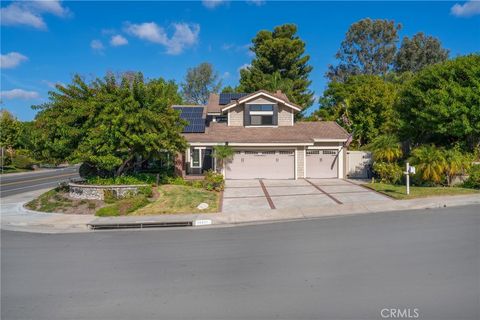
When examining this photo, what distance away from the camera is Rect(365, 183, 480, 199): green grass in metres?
15.1

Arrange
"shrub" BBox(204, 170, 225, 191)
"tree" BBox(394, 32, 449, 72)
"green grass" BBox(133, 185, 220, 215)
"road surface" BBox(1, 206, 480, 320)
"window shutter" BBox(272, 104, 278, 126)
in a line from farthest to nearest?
"tree" BBox(394, 32, 449, 72), "window shutter" BBox(272, 104, 278, 126), "shrub" BBox(204, 170, 225, 191), "green grass" BBox(133, 185, 220, 215), "road surface" BBox(1, 206, 480, 320)

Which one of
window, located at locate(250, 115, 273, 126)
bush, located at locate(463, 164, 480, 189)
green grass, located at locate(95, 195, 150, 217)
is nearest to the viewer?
green grass, located at locate(95, 195, 150, 217)

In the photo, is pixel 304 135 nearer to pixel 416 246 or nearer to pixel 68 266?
pixel 416 246

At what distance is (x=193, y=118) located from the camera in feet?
82.5

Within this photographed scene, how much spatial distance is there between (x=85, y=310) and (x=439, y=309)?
525 cm

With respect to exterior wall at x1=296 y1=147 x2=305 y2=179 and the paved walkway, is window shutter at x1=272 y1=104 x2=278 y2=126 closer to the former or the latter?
exterior wall at x1=296 y1=147 x2=305 y2=179

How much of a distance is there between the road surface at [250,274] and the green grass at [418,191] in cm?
522

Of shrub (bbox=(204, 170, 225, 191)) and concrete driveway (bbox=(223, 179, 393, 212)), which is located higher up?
shrub (bbox=(204, 170, 225, 191))

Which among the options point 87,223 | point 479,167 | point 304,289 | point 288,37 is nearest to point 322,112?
point 288,37

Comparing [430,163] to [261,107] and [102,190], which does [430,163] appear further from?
[102,190]

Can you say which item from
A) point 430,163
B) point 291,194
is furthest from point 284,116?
point 430,163

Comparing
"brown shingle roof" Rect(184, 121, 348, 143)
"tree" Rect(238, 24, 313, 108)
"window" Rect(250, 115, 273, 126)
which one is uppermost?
"tree" Rect(238, 24, 313, 108)

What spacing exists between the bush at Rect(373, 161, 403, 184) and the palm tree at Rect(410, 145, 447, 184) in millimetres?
1154

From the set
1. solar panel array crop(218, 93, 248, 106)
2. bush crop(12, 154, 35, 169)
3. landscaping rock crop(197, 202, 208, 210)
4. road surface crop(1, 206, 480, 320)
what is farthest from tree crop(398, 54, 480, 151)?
bush crop(12, 154, 35, 169)
